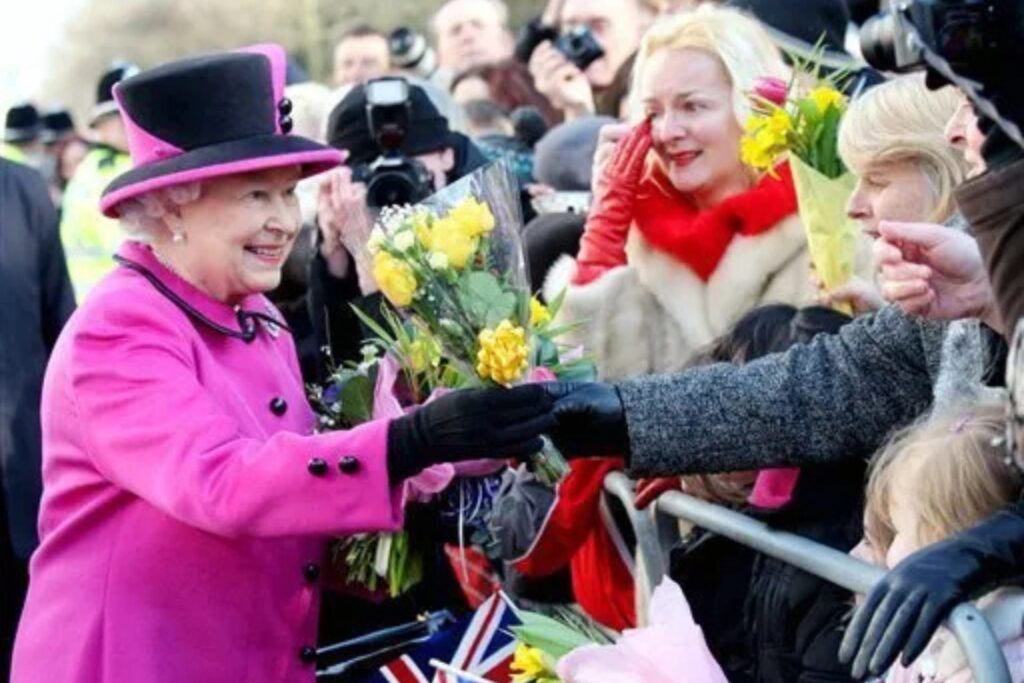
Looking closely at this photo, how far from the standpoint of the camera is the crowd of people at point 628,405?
3.26 m

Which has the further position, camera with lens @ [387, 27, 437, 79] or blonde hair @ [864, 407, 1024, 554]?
camera with lens @ [387, 27, 437, 79]

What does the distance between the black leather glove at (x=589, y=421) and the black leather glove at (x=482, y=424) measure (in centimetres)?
14

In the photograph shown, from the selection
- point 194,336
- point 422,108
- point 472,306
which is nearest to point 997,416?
point 472,306

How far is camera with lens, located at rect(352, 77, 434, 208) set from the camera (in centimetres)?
597

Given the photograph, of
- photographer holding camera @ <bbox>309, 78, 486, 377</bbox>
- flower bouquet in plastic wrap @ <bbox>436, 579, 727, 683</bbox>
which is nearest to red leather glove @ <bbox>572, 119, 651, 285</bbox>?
photographer holding camera @ <bbox>309, 78, 486, 377</bbox>

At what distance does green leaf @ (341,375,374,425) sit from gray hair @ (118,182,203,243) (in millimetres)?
446

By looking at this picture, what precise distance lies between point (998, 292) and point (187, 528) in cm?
173

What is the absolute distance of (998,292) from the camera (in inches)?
114

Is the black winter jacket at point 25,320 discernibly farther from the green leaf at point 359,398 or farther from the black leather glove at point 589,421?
the black leather glove at point 589,421

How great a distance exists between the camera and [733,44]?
5320 millimetres

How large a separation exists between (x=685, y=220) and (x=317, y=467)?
1670 mm

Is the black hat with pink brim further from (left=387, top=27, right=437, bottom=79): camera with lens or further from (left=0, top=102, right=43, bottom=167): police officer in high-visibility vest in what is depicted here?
(left=0, top=102, right=43, bottom=167): police officer in high-visibility vest

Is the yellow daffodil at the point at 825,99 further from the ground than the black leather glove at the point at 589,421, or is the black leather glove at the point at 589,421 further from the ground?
the yellow daffodil at the point at 825,99

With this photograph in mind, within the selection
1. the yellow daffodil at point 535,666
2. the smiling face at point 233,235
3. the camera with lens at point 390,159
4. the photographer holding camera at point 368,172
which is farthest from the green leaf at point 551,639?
the camera with lens at point 390,159
